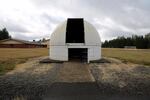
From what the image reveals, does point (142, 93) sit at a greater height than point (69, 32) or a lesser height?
lesser

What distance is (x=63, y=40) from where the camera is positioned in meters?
24.7

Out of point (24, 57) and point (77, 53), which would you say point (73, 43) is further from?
point (24, 57)

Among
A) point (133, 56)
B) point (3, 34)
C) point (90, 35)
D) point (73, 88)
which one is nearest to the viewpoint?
point (73, 88)

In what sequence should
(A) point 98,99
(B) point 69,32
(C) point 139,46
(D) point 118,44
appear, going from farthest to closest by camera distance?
(D) point 118,44, (C) point 139,46, (B) point 69,32, (A) point 98,99

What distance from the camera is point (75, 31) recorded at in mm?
29016

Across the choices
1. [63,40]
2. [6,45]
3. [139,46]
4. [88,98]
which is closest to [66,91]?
[88,98]

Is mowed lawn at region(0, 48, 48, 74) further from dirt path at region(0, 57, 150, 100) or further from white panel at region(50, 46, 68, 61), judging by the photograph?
dirt path at region(0, 57, 150, 100)

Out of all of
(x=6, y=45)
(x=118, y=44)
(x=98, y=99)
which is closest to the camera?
(x=98, y=99)

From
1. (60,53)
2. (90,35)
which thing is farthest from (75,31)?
(60,53)

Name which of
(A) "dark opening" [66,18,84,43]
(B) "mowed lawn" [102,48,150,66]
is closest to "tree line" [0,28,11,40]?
(B) "mowed lawn" [102,48,150,66]

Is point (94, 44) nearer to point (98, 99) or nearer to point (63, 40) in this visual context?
point (63, 40)

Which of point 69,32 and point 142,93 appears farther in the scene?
point 69,32

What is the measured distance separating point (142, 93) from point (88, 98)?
8.91ft

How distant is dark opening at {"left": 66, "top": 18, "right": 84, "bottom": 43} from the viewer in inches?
1089
